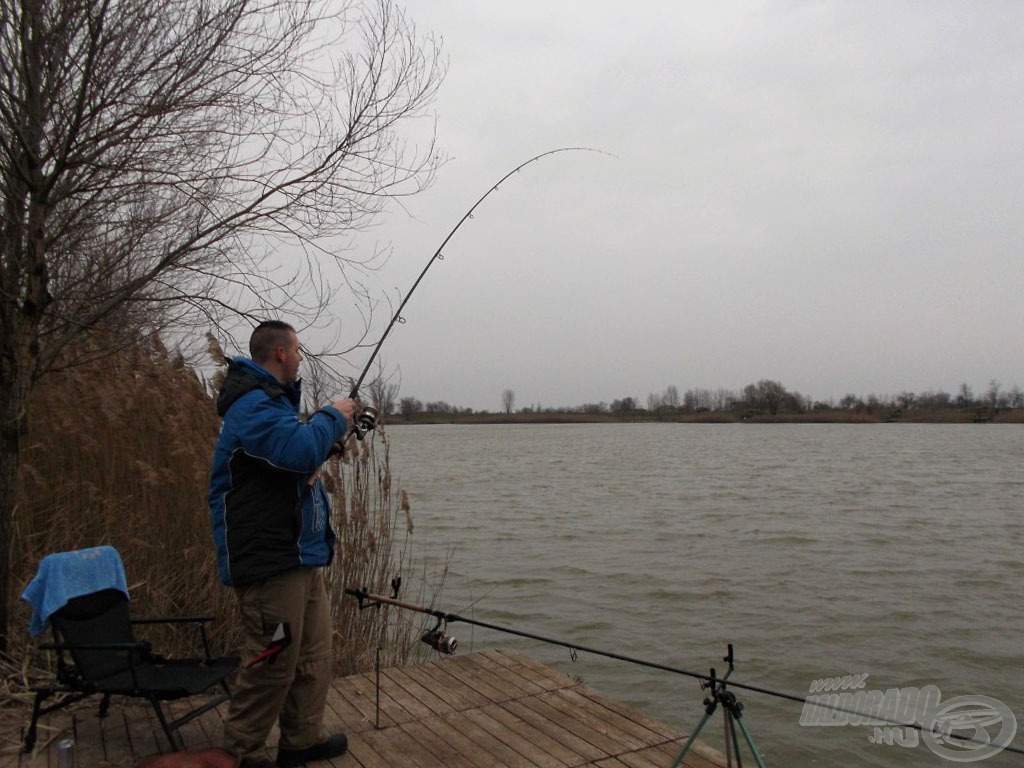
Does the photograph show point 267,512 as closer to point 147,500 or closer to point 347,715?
point 347,715

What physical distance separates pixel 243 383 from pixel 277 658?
0.98 m

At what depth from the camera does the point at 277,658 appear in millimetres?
3014

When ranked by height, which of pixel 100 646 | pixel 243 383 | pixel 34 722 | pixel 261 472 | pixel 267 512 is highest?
pixel 243 383

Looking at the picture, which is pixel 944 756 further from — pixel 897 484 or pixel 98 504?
pixel 897 484

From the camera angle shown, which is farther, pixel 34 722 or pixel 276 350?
pixel 34 722

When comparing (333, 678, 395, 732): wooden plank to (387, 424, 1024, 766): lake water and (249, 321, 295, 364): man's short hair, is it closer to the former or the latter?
(249, 321, 295, 364): man's short hair

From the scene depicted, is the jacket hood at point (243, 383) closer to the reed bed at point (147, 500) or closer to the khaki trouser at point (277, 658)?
the khaki trouser at point (277, 658)

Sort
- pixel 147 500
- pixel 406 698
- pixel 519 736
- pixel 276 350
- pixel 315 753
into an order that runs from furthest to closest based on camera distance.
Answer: pixel 147 500 → pixel 406 698 → pixel 519 736 → pixel 315 753 → pixel 276 350

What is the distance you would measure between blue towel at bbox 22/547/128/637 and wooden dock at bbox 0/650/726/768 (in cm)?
56

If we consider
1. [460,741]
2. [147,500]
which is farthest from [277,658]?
[147,500]

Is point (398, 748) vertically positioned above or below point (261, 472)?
below

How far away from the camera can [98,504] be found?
16.1 feet

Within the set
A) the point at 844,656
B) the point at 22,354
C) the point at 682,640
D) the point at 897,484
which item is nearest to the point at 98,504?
the point at 22,354

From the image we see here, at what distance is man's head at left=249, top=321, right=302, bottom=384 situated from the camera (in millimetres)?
3127
